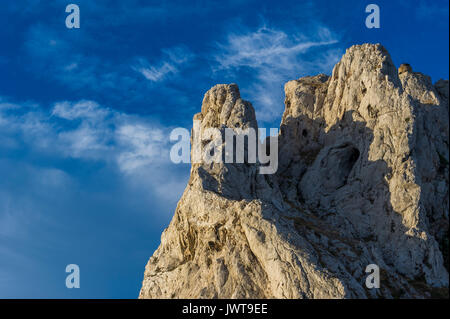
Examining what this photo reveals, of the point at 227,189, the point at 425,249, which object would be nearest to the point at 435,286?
the point at 425,249

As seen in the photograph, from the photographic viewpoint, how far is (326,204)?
257 ft

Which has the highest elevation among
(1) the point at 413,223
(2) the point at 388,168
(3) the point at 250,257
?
(2) the point at 388,168

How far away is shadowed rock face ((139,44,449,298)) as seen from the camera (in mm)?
58312

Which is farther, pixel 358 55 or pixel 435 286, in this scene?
pixel 358 55

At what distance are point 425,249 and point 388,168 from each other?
11.5 metres

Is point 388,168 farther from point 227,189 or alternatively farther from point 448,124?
point 448,124

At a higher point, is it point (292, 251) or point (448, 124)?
point (448, 124)

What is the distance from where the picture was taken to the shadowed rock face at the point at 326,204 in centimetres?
5831

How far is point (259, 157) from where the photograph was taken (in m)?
77.4

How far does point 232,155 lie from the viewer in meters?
71.6

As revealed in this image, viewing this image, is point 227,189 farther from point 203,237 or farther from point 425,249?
point 425,249

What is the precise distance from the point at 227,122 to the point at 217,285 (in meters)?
27.0
